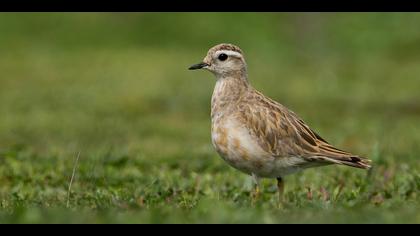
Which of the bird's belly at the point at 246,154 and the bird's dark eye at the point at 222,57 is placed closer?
the bird's belly at the point at 246,154

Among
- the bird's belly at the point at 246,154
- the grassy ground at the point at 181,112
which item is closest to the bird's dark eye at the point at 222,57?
the bird's belly at the point at 246,154

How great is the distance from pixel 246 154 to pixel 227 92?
121 centimetres

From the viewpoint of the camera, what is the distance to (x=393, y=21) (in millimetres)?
34031

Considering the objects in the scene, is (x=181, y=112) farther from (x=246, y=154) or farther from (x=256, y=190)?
(x=246, y=154)

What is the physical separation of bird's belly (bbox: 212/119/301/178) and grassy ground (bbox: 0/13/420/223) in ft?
1.31

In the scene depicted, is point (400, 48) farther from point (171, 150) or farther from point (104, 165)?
point (104, 165)

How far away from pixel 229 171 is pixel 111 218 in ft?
19.9

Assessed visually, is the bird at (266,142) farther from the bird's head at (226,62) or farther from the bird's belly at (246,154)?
the bird's head at (226,62)

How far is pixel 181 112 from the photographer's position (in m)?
20.6

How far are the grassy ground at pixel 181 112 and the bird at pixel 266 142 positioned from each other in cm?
42

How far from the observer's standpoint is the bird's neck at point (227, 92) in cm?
1096

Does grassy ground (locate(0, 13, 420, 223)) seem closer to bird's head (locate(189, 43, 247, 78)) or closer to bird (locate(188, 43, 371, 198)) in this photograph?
bird (locate(188, 43, 371, 198))

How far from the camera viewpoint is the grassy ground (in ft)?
31.6
